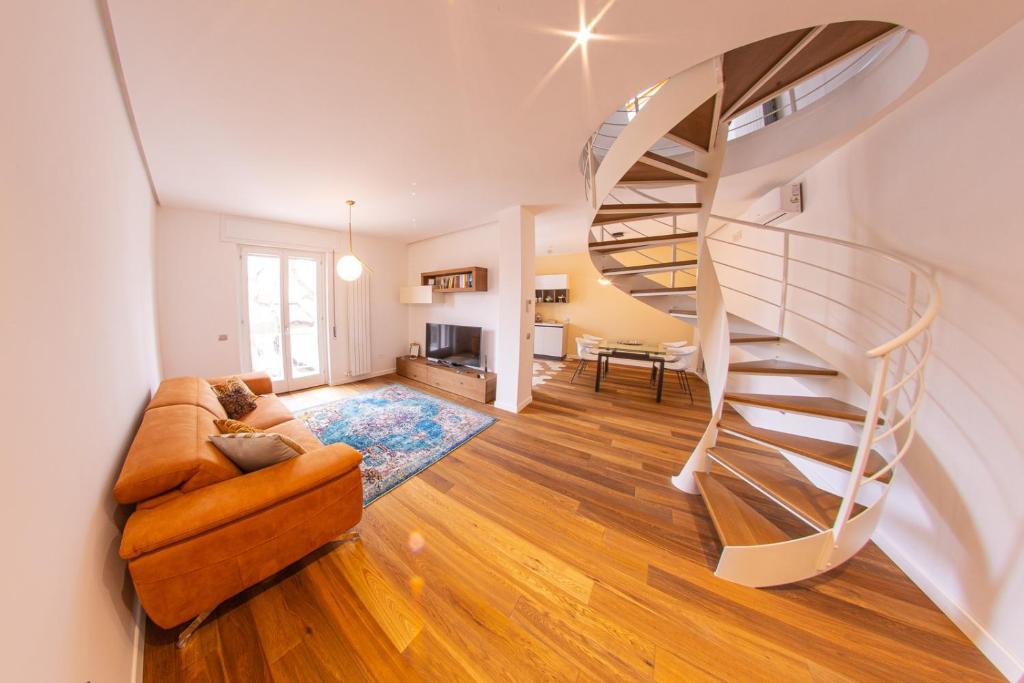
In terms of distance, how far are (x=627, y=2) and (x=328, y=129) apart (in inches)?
73.9

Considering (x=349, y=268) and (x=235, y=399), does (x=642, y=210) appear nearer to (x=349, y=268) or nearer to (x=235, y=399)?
(x=349, y=268)

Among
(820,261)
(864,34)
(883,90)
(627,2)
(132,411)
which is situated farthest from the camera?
(820,261)

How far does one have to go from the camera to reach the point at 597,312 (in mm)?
6211

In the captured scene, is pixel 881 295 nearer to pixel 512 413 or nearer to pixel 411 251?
pixel 512 413

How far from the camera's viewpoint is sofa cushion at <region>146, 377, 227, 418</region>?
6.65ft

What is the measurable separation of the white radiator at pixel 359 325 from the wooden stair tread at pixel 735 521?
189 inches

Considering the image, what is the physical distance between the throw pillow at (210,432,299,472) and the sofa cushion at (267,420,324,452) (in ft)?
1.53

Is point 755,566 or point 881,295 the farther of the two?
point 881,295

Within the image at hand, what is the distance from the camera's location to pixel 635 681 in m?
1.14

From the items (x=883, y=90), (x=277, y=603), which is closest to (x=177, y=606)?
(x=277, y=603)

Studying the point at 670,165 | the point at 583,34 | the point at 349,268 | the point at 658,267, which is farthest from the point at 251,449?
the point at 658,267

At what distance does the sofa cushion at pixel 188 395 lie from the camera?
6.65ft

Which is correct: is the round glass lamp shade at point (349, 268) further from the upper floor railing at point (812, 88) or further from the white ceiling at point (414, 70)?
the upper floor railing at point (812, 88)

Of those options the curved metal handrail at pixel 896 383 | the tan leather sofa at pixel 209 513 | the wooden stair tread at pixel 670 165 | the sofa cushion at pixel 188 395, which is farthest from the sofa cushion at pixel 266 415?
the curved metal handrail at pixel 896 383
